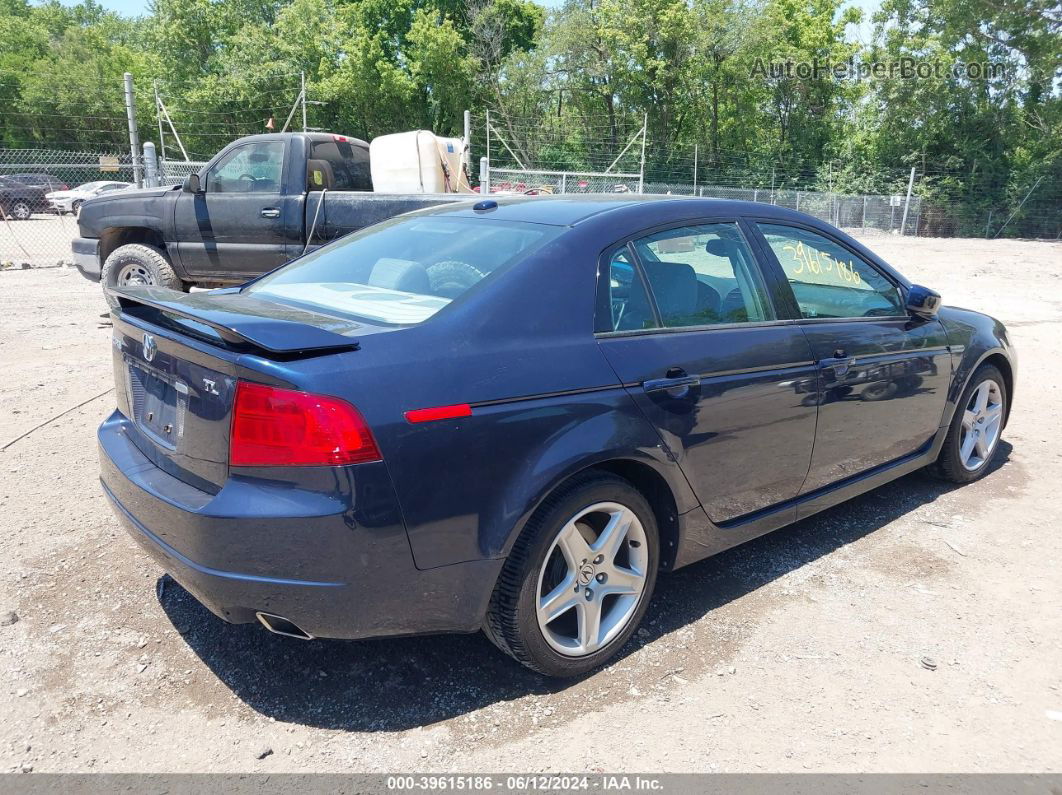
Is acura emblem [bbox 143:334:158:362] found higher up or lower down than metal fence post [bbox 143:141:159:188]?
lower down

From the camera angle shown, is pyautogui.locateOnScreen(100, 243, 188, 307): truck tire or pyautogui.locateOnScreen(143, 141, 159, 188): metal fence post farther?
pyautogui.locateOnScreen(143, 141, 159, 188): metal fence post

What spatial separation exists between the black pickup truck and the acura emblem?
5.08 meters

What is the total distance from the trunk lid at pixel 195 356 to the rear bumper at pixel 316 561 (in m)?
0.15

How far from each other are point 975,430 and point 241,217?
6940 mm

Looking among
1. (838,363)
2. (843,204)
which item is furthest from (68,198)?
(838,363)

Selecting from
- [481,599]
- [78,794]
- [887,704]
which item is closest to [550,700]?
[481,599]

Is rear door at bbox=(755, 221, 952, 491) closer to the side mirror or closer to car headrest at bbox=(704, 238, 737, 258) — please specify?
the side mirror

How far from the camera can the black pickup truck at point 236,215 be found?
26.4 ft

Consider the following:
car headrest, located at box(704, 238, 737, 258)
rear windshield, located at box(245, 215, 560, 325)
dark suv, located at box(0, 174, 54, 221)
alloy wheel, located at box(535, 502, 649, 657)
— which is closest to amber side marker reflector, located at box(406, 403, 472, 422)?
rear windshield, located at box(245, 215, 560, 325)

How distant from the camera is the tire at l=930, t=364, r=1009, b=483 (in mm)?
4656

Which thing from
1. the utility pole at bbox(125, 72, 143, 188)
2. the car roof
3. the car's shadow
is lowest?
the car's shadow

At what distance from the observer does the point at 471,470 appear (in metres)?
2.42

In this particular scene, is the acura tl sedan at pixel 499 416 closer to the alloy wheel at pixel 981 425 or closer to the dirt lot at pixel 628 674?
the dirt lot at pixel 628 674

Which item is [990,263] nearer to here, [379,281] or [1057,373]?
[1057,373]
